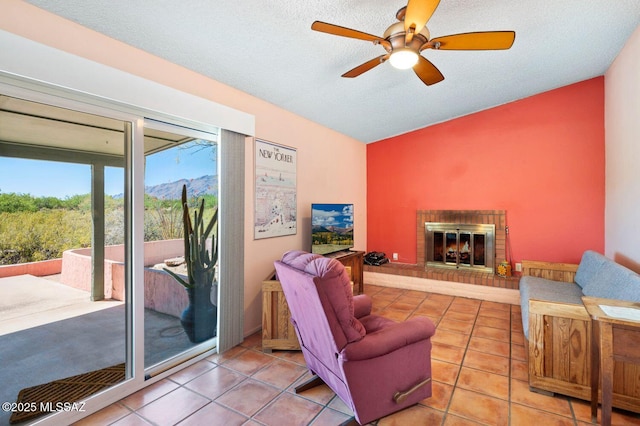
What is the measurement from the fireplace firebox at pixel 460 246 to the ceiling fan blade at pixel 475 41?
11.3 feet

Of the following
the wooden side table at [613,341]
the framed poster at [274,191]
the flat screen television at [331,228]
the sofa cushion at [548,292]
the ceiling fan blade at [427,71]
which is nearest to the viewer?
the wooden side table at [613,341]

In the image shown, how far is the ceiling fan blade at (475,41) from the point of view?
6.00ft

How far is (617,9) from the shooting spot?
2484 mm

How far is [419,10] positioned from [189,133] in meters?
2.06

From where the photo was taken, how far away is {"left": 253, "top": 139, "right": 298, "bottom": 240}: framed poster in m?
3.25

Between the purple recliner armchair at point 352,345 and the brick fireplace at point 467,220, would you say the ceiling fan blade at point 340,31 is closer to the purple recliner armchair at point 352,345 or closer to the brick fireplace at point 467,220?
the purple recliner armchair at point 352,345

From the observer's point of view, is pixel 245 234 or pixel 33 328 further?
pixel 245 234

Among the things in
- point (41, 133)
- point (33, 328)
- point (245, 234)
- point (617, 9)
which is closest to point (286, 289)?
point (245, 234)

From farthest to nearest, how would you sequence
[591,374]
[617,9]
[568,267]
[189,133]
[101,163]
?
[568,267]
[189,133]
[617,9]
[101,163]
[591,374]

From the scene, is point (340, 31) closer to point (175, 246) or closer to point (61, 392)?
point (175, 246)

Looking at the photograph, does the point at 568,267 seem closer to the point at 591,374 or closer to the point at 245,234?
the point at 591,374

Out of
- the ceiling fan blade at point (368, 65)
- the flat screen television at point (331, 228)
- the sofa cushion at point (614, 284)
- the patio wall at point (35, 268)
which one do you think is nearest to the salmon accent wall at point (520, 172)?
the flat screen television at point (331, 228)

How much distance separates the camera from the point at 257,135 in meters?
3.24

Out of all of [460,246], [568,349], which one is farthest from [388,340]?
[460,246]
